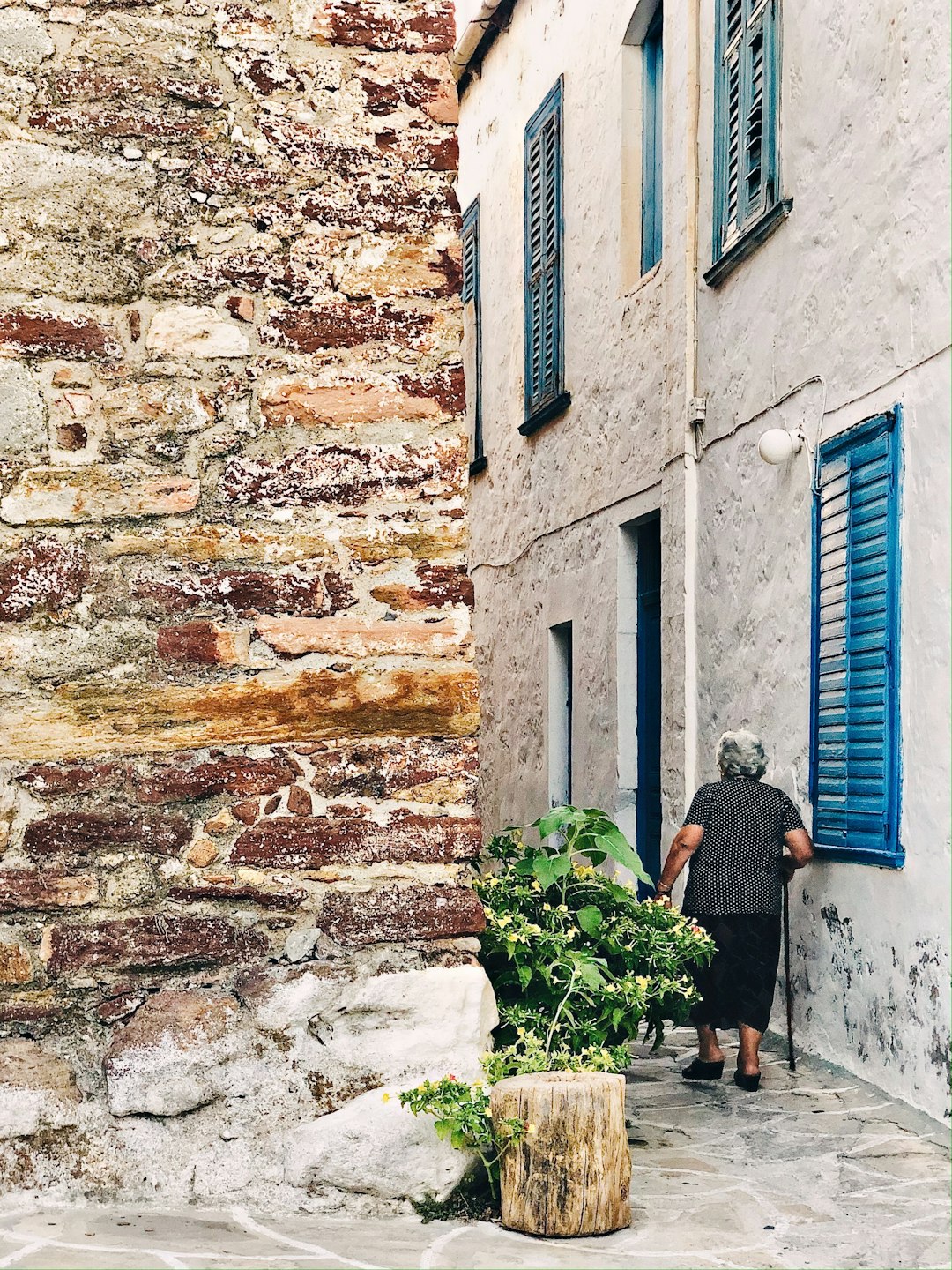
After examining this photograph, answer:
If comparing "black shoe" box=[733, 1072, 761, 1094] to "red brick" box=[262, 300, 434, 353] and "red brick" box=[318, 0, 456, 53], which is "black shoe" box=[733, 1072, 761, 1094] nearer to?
"red brick" box=[262, 300, 434, 353]

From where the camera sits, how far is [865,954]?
17.7 feet

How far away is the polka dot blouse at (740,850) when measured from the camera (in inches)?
221

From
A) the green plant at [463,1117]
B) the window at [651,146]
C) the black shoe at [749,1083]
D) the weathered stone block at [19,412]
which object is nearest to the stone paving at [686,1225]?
the green plant at [463,1117]

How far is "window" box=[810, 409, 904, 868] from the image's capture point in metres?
5.16

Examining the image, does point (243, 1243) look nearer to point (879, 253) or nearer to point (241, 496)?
point (241, 496)

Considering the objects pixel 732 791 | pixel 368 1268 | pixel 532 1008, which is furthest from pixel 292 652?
pixel 732 791

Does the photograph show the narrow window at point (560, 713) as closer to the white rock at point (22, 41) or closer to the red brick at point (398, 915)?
the red brick at point (398, 915)

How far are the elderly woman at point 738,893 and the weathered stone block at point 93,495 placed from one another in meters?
2.42

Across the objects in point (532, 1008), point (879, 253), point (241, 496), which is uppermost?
point (879, 253)

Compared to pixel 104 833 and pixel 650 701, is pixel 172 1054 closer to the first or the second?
pixel 104 833

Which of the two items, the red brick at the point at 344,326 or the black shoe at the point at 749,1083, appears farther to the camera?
the black shoe at the point at 749,1083

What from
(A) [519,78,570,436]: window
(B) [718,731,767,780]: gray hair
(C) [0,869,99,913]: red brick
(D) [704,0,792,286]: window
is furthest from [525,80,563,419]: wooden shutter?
(C) [0,869,99,913]: red brick

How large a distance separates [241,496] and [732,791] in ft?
8.07

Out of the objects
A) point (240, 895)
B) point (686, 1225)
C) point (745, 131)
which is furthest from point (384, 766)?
point (745, 131)
